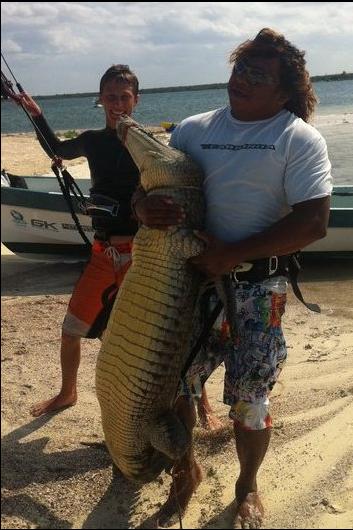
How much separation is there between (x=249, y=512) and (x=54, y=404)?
141 centimetres

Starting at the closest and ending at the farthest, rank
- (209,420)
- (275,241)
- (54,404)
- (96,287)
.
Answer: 1. (275,241)
2. (54,404)
3. (96,287)
4. (209,420)

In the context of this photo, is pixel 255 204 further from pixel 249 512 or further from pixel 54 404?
pixel 54 404

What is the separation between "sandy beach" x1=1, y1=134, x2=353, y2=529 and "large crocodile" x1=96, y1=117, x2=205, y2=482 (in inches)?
11.8

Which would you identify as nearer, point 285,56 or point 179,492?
point 285,56

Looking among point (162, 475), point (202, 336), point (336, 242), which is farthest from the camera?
point (336, 242)

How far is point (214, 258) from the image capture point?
106 inches

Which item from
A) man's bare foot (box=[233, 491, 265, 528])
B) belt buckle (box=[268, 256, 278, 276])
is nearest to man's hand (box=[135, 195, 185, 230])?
belt buckle (box=[268, 256, 278, 276])

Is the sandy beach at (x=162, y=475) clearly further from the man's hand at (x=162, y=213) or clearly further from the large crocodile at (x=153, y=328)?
the man's hand at (x=162, y=213)

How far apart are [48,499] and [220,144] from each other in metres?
1.70

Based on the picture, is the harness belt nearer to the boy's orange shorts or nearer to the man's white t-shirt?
the man's white t-shirt

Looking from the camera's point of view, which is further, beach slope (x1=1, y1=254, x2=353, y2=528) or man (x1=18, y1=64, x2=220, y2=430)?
man (x1=18, y1=64, x2=220, y2=430)

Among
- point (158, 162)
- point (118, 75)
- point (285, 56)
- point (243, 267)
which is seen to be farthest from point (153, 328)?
point (118, 75)

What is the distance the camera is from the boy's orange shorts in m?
3.78

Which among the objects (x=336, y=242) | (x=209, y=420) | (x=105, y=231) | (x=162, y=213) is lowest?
(x=209, y=420)
